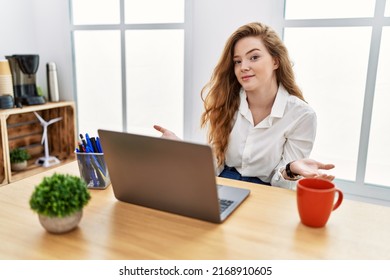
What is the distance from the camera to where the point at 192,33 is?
2410mm

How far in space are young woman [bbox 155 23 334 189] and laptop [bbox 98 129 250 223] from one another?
0.52m

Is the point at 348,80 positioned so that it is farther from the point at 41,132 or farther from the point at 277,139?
the point at 41,132

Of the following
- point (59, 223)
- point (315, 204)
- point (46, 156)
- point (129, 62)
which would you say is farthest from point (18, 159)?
point (315, 204)

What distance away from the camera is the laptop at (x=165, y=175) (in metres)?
0.84

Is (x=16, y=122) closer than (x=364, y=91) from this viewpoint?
No

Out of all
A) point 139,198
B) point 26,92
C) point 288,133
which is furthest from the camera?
point 26,92

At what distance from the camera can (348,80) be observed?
6.80 feet

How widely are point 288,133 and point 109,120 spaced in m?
1.81

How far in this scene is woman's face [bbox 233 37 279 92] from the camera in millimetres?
1502

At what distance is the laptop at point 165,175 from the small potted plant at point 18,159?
6.65 feet

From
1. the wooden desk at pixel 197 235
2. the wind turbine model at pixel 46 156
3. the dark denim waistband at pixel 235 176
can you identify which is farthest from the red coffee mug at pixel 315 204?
the wind turbine model at pixel 46 156

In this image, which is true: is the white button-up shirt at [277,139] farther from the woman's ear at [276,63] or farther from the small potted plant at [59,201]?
the small potted plant at [59,201]
